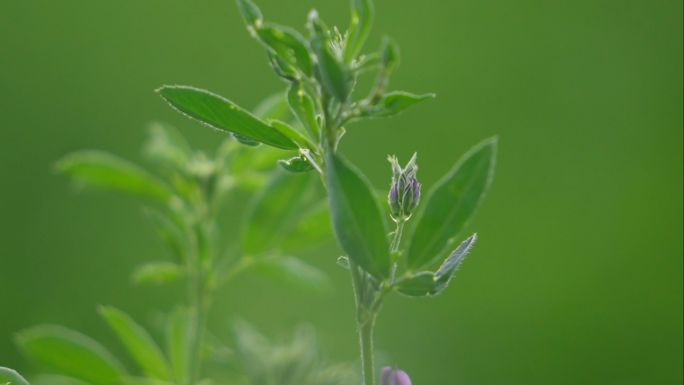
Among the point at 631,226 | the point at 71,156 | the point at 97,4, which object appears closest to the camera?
the point at 71,156

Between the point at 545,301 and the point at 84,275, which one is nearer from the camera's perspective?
the point at 84,275

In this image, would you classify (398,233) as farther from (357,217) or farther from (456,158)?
(456,158)

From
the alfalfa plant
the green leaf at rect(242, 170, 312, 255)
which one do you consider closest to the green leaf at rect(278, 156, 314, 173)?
the alfalfa plant

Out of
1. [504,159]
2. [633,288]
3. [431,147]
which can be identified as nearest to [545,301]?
[633,288]

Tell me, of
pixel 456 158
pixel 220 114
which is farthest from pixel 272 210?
pixel 456 158

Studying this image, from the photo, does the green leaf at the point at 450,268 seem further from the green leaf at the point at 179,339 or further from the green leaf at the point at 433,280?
the green leaf at the point at 179,339

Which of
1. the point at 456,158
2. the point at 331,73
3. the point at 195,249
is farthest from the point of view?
the point at 456,158

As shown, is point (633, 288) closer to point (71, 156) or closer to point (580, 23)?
point (580, 23)
